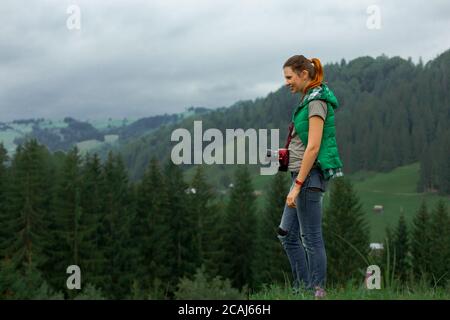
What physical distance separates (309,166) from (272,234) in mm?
52767

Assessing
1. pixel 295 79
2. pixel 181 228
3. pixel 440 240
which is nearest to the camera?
pixel 295 79

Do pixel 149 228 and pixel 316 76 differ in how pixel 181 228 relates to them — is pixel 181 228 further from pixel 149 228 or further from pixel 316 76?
pixel 316 76

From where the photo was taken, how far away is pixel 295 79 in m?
5.91

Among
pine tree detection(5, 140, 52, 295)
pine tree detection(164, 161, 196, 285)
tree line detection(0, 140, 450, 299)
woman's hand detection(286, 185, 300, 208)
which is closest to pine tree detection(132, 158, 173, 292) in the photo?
tree line detection(0, 140, 450, 299)

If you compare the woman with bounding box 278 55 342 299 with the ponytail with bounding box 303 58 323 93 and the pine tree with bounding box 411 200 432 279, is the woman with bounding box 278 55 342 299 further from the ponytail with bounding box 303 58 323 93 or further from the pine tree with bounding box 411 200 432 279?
the pine tree with bounding box 411 200 432 279

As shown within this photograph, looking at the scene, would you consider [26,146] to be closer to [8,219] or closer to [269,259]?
[8,219]

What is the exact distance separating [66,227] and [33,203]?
13.0 ft

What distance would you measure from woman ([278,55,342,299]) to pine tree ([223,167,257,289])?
53165 millimetres

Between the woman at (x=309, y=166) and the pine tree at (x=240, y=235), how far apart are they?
53.2 m

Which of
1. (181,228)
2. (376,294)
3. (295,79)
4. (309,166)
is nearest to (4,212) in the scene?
(181,228)
